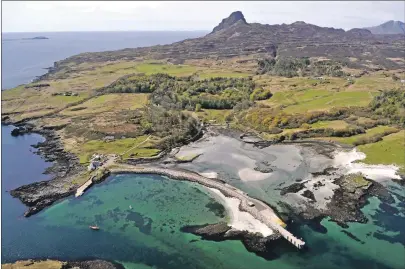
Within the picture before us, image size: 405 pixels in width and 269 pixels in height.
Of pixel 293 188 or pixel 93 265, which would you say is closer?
pixel 93 265

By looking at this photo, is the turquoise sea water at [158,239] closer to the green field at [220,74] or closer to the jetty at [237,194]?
the jetty at [237,194]

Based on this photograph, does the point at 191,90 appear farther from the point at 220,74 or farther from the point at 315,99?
the point at 315,99

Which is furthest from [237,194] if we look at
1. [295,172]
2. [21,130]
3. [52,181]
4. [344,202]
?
[21,130]

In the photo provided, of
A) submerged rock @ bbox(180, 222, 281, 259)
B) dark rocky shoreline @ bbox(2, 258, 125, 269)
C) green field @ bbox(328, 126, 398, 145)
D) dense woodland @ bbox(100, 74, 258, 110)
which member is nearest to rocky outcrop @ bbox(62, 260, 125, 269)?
dark rocky shoreline @ bbox(2, 258, 125, 269)

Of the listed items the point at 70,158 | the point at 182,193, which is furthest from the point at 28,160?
the point at 182,193

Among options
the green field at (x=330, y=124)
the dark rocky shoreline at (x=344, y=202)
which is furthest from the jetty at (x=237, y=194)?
the green field at (x=330, y=124)
